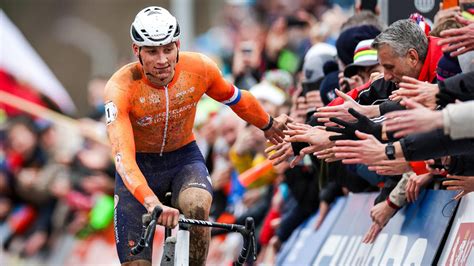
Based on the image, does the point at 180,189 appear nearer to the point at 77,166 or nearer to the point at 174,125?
the point at 174,125

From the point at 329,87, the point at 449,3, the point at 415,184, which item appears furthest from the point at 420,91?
the point at 329,87

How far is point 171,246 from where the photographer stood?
37.3ft

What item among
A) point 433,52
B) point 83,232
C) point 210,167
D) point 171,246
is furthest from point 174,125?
point 83,232

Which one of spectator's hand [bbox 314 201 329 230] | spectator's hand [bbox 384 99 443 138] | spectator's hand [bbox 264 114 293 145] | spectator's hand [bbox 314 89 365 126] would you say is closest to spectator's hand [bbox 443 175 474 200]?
spectator's hand [bbox 314 89 365 126]

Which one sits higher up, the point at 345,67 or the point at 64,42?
the point at 64,42

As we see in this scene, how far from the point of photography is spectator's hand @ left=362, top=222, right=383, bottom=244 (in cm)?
1287

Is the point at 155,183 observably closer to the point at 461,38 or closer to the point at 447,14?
the point at 447,14

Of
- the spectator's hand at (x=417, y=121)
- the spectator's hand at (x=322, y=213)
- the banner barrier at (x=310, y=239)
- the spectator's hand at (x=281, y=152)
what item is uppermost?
the spectator's hand at (x=417, y=121)

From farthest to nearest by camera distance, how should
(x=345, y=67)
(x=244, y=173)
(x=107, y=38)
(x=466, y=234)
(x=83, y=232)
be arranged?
1. (x=107, y=38)
2. (x=83, y=232)
3. (x=244, y=173)
4. (x=345, y=67)
5. (x=466, y=234)

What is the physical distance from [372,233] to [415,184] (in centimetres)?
104

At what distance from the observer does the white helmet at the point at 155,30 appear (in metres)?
12.0

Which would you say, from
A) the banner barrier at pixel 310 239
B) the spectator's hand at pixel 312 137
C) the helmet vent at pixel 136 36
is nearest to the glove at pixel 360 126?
the spectator's hand at pixel 312 137

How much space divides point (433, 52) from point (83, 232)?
13.6m

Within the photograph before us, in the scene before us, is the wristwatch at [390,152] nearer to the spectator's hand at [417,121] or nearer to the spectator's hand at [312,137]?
the spectator's hand at [417,121]
